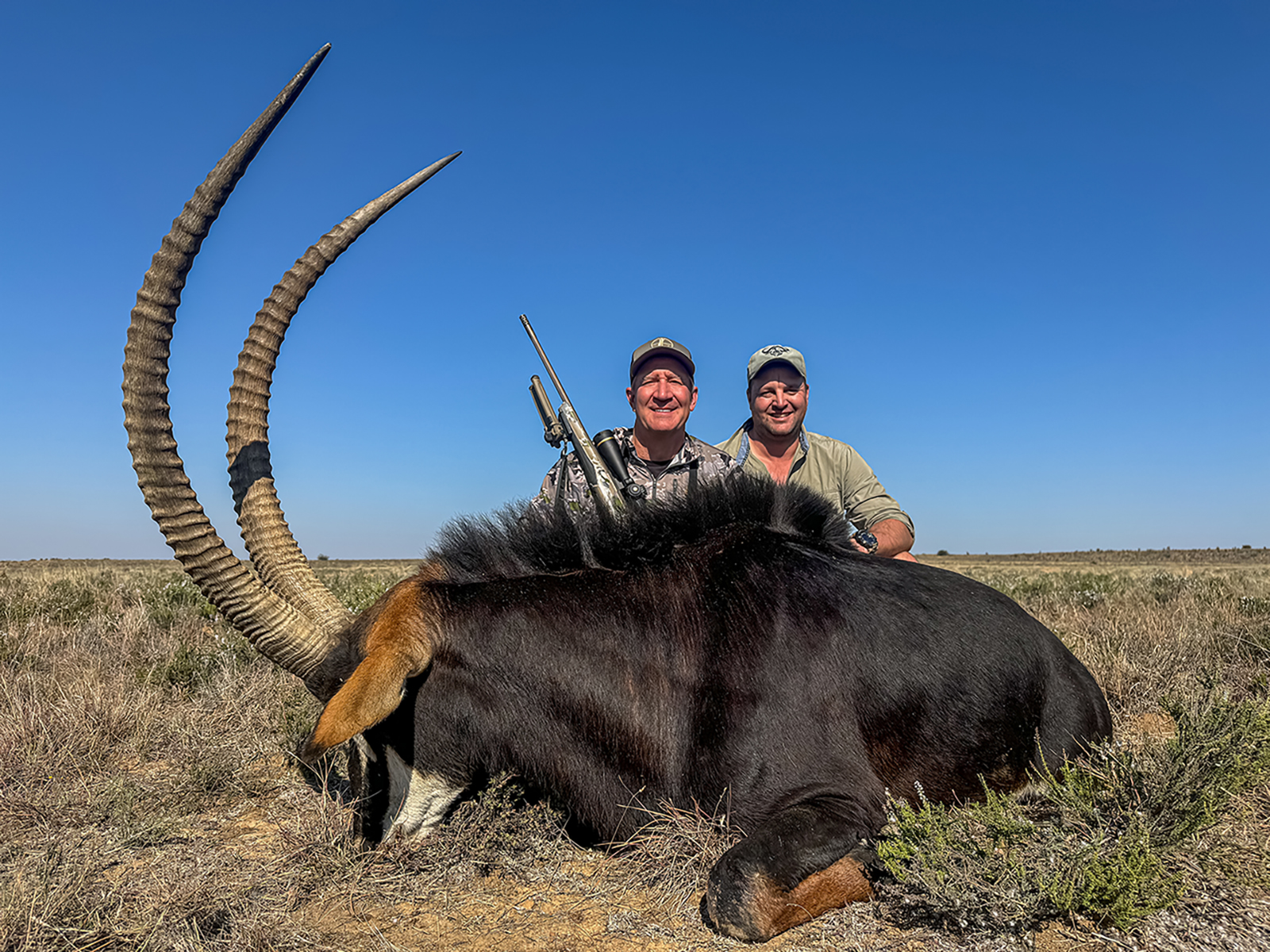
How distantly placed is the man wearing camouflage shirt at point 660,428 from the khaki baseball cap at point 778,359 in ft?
1.91

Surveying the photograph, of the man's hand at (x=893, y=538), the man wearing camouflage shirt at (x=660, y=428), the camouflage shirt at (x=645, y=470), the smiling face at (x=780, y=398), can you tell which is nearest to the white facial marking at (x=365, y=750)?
the camouflage shirt at (x=645, y=470)

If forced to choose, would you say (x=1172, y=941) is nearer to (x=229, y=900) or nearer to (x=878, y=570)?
(x=878, y=570)

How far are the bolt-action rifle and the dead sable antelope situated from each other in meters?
1.68

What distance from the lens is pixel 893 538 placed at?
21.4ft

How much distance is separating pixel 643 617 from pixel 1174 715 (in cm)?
250

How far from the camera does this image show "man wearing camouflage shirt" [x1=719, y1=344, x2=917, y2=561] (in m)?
6.76

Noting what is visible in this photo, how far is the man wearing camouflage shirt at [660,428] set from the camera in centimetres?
657

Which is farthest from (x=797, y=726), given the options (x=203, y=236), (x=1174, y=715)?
(x=203, y=236)

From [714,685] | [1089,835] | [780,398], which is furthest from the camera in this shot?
[780,398]

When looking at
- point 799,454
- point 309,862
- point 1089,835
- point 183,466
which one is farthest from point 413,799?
point 799,454

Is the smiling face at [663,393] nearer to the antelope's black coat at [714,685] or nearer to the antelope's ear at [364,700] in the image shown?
the antelope's black coat at [714,685]

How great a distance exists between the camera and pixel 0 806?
3893 mm

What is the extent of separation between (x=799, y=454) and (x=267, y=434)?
481 centimetres

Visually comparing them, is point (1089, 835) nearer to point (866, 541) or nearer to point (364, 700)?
point (364, 700)
